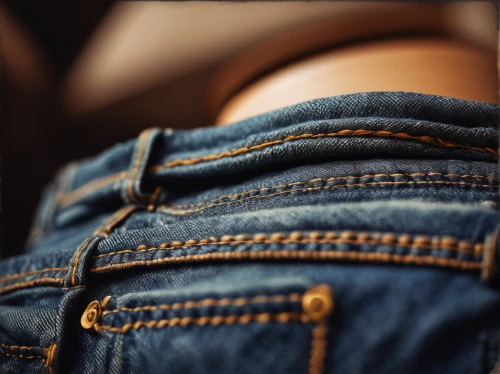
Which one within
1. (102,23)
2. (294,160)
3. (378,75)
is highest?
(102,23)

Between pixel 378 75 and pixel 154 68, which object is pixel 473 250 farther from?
pixel 154 68

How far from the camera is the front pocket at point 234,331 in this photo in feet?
0.76

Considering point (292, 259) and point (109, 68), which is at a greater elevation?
point (109, 68)

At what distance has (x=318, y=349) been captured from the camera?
0.75ft

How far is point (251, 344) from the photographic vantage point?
0.24 metres

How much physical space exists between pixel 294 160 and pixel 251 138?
4cm

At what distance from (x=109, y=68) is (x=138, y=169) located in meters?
0.49

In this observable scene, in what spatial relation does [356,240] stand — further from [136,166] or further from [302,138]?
[136,166]

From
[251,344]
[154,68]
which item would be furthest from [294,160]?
[154,68]

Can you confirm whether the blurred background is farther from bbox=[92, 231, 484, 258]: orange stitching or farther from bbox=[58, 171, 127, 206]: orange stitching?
bbox=[92, 231, 484, 258]: orange stitching

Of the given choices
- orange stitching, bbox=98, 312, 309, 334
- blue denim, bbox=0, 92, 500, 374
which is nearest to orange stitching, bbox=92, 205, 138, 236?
blue denim, bbox=0, 92, 500, 374

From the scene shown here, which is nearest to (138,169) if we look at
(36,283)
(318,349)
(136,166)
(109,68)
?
(136,166)

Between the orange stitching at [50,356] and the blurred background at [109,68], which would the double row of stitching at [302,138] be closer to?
the orange stitching at [50,356]

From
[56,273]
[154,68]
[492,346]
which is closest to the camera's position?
[492,346]
